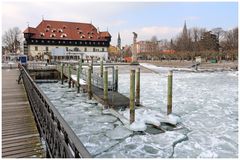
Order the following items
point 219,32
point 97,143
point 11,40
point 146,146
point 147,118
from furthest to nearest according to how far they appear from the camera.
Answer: point 219,32
point 11,40
point 147,118
point 97,143
point 146,146

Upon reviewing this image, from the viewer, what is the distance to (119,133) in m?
8.29

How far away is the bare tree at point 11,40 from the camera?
61969 mm

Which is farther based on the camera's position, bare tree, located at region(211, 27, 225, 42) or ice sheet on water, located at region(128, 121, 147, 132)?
bare tree, located at region(211, 27, 225, 42)

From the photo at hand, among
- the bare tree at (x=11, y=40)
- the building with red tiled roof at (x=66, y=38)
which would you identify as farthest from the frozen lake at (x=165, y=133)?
the bare tree at (x=11, y=40)

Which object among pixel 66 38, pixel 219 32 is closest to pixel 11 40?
pixel 66 38

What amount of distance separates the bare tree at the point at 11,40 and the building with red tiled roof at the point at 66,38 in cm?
250

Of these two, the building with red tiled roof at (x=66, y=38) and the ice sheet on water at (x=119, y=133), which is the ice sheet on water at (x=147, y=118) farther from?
the building with red tiled roof at (x=66, y=38)

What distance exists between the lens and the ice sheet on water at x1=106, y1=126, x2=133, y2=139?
799 cm

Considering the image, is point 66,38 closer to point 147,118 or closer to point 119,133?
point 147,118

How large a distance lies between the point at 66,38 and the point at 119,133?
191ft

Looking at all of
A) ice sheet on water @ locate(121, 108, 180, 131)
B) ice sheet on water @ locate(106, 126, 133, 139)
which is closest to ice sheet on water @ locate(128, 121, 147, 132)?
ice sheet on water @ locate(121, 108, 180, 131)

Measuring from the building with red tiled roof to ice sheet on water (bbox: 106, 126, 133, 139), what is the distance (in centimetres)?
5107

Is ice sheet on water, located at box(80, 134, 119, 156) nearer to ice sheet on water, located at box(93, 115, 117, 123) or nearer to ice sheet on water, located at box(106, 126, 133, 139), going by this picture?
ice sheet on water, located at box(106, 126, 133, 139)

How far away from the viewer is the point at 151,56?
212 ft
